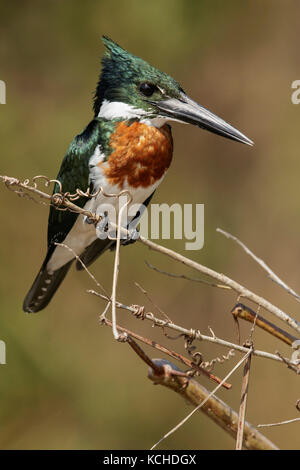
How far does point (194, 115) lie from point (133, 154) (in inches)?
10.2

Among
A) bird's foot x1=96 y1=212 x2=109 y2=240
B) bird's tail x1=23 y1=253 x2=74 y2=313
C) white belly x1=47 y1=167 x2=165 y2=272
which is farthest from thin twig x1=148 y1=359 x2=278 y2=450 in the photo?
bird's tail x1=23 y1=253 x2=74 y2=313

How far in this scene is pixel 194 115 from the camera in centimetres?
232

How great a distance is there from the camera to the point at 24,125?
3445mm

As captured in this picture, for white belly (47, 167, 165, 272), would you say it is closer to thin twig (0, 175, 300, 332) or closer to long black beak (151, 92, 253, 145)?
long black beak (151, 92, 253, 145)

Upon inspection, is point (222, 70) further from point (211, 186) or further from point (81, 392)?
point (81, 392)

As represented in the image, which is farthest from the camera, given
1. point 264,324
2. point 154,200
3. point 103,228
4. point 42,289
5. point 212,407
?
point 154,200

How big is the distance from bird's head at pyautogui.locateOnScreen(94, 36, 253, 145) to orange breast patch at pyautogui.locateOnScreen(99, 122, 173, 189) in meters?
0.04

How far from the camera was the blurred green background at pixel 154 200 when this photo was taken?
10.6 feet

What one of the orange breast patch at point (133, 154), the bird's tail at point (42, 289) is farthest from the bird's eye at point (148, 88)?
the bird's tail at point (42, 289)

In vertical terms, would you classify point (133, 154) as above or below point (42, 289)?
above

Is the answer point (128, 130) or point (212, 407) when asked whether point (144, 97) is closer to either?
point (128, 130)

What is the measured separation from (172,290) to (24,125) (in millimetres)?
1104

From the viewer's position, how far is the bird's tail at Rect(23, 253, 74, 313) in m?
2.82

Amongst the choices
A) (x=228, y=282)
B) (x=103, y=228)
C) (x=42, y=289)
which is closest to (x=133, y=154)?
(x=103, y=228)
